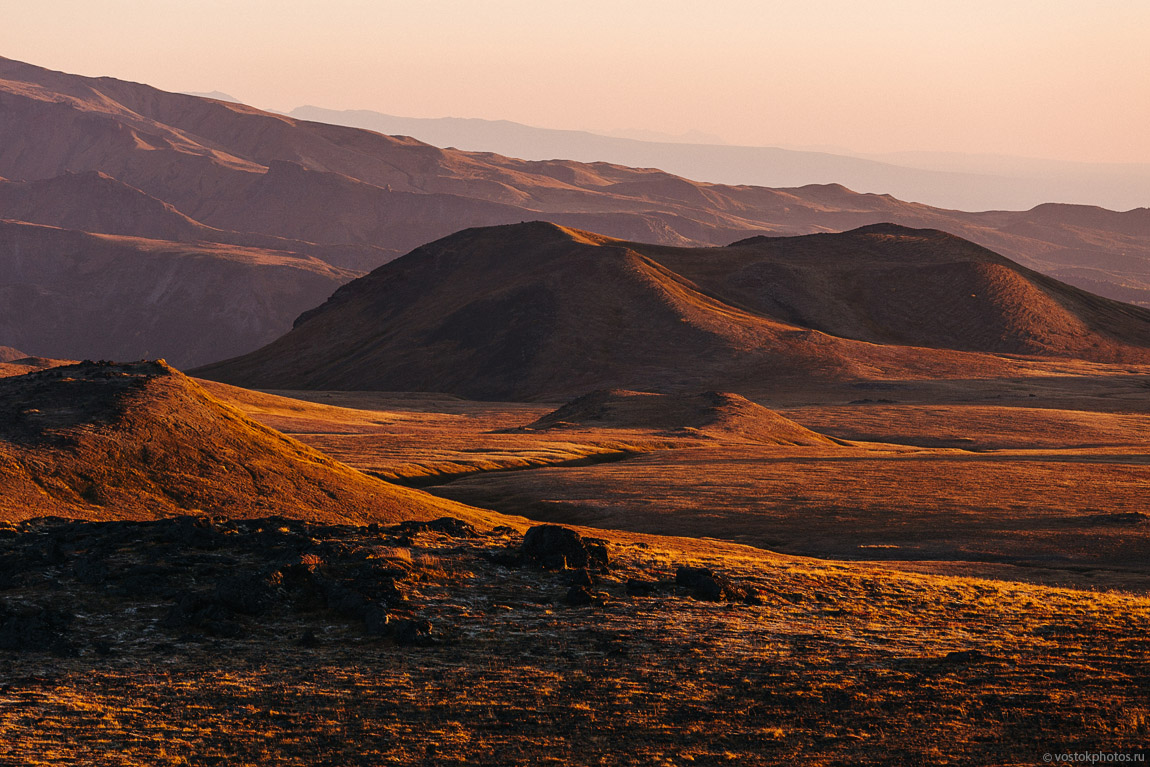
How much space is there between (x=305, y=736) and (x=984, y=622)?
68.8ft

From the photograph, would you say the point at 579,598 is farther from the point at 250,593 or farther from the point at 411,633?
the point at 250,593

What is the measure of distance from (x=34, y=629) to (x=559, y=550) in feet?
51.5

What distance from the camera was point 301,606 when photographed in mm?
30250

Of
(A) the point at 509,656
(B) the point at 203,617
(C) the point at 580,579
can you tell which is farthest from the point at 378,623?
(C) the point at 580,579

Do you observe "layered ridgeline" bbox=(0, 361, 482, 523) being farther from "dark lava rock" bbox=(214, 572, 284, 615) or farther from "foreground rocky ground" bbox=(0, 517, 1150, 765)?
"dark lava rock" bbox=(214, 572, 284, 615)

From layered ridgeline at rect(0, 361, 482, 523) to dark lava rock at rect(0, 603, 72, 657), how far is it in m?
15.2

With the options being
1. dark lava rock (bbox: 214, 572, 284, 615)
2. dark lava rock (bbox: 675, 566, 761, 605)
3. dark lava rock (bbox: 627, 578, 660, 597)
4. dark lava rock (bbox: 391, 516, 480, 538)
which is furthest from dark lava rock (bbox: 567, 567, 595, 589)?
dark lava rock (bbox: 214, 572, 284, 615)

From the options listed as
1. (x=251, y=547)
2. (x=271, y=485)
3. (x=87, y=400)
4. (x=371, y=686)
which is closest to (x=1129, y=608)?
(x=371, y=686)

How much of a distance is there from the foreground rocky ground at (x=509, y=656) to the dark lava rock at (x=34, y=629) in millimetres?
65

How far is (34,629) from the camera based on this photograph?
26906 millimetres

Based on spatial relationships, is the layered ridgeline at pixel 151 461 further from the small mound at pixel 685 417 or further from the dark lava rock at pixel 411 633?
the small mound at pixel 685 417

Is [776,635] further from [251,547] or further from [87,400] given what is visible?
[87,400]

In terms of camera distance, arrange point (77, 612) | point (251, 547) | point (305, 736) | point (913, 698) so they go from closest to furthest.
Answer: point (305, 736) < point (913, 698) < point (77, 612) < point (251, 547)

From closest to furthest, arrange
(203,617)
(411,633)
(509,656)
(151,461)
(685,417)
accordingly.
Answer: (509,656), (411,633), (203,617), (151,461), (685,417)
